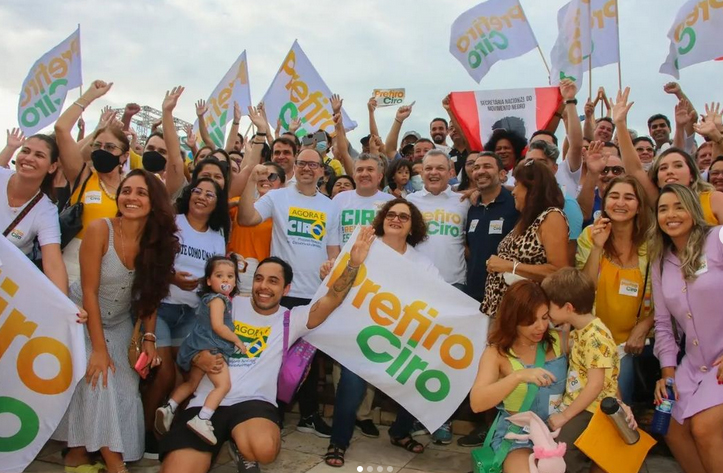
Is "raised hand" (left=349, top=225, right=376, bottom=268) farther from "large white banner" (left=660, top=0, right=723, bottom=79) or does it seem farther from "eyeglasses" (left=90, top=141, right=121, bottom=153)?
"large white banner" (left=660, top=0, right=723, bottom=79)

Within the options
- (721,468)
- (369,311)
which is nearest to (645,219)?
(721,468)

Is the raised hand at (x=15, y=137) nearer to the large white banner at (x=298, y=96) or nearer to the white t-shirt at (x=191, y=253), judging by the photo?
the white t-shirt at (x=191, y=253)

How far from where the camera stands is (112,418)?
4.22 meters

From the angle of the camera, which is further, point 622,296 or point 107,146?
point 107,146

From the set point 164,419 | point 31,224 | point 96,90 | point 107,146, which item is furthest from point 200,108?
point 164,419

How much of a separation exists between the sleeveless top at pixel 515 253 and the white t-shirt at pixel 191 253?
2200 mm

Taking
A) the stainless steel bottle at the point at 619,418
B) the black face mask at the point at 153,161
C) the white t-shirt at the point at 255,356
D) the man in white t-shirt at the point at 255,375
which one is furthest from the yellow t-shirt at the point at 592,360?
the black face mask at the point at 153,161

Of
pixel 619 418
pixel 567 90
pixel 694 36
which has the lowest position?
pixel 619 418

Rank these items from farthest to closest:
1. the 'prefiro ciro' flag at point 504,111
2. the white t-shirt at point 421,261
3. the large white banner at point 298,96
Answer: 1. the large white banner at point 298,96
2. the 'prefiro ciro' flag at point 504,111
3. the white t-shirt at point 421,261

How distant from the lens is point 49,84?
356 inches

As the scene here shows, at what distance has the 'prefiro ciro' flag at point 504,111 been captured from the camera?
7875mm

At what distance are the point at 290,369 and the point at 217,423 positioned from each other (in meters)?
0.69

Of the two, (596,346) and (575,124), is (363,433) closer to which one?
(596,346)

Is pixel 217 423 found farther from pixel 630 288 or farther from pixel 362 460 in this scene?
pixel 630 288
